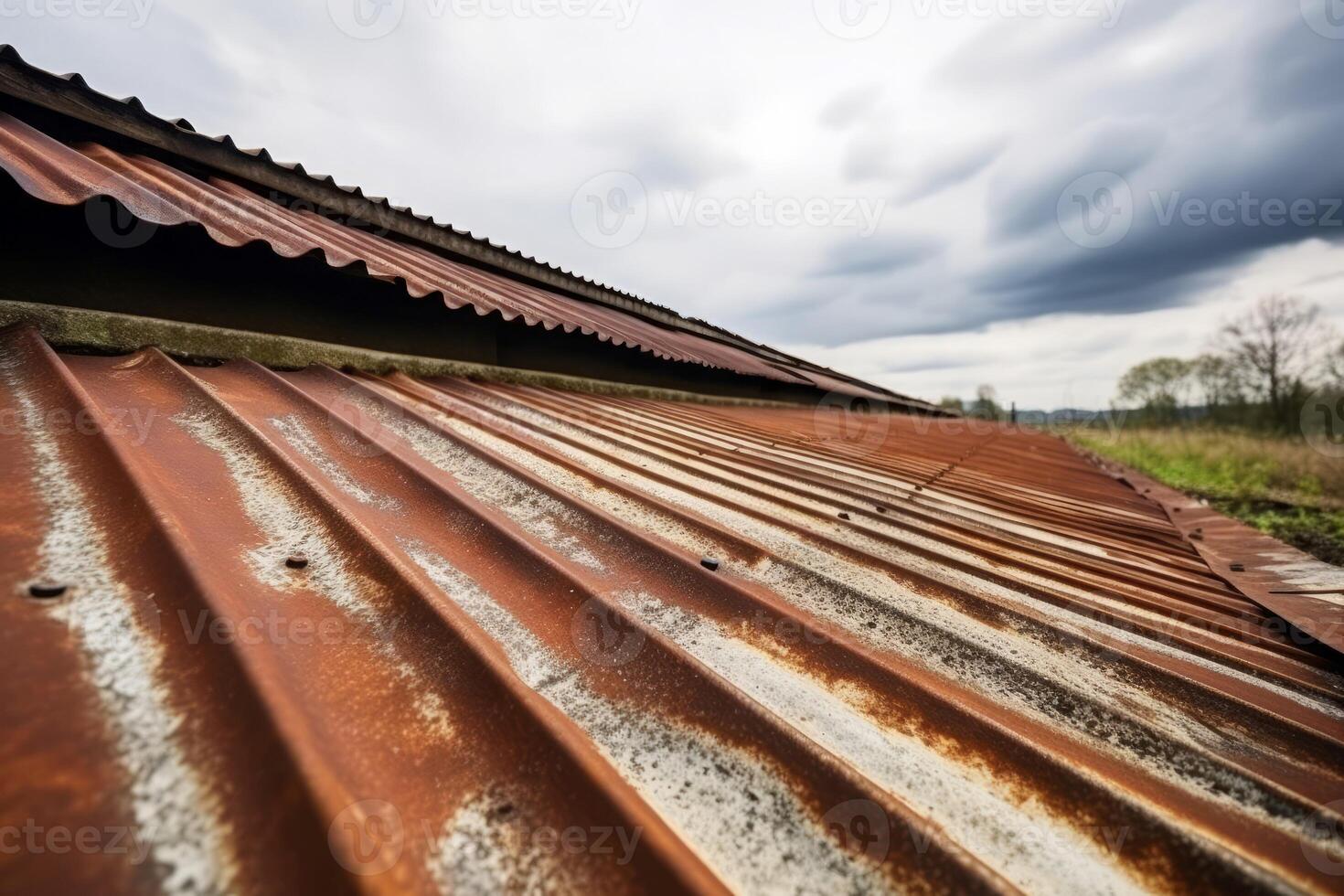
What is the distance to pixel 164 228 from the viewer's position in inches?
82.2

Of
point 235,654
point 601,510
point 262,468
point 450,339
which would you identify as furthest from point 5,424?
point 450,339

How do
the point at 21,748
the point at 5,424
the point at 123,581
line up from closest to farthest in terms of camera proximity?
the point at 21,748 → the point at 123,581 → the point at 5,424

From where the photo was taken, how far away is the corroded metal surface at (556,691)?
65cm

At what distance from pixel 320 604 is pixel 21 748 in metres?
0.43

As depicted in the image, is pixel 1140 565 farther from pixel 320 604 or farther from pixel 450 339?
pixel 450 339
